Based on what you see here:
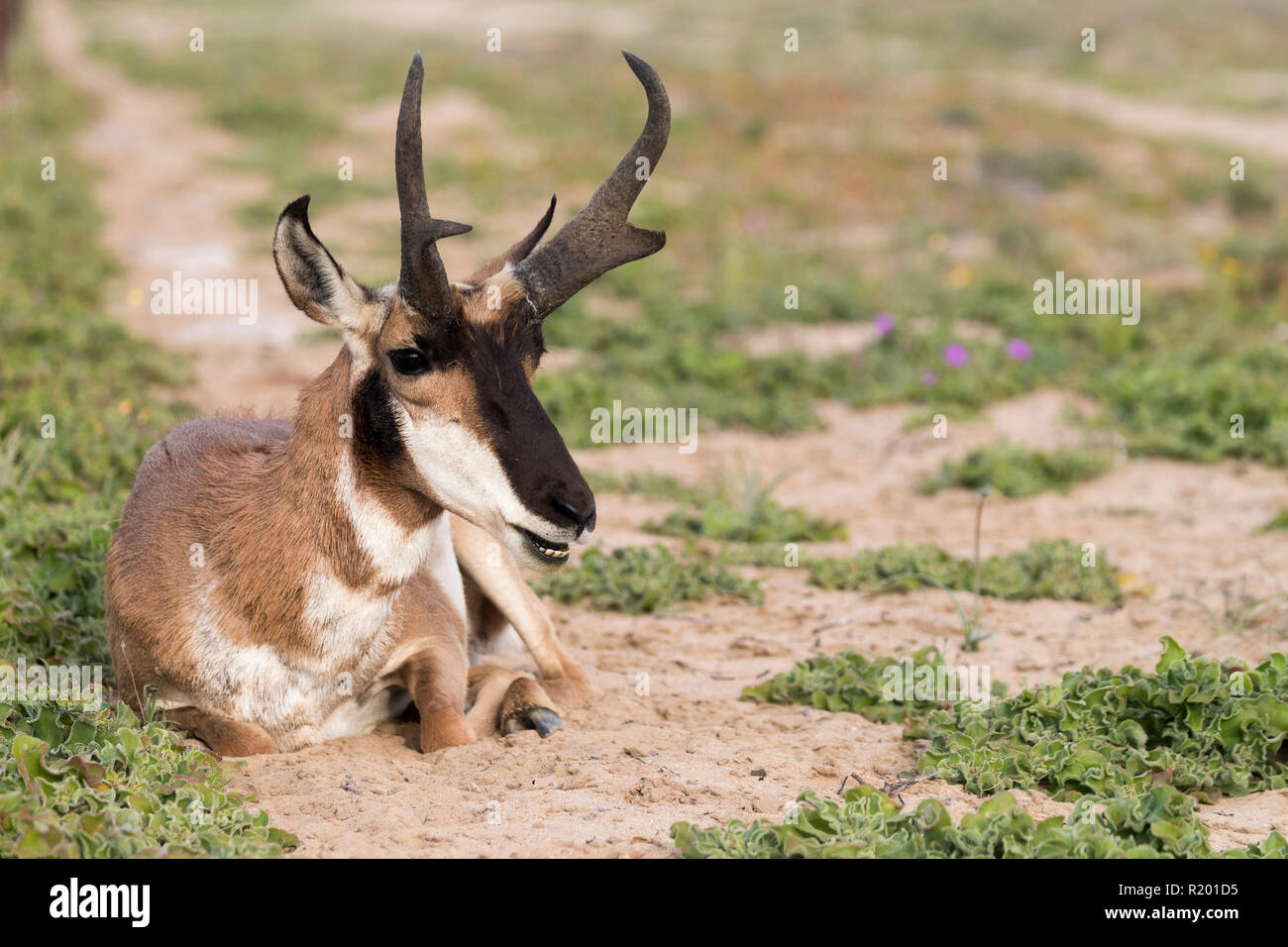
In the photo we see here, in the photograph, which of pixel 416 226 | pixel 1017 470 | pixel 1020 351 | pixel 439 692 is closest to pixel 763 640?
pixel 439 692

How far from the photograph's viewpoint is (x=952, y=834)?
368 cm

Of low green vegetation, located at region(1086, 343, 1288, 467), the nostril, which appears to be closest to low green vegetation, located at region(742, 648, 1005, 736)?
the nostril

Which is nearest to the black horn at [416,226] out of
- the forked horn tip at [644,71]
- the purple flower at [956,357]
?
the forked horn tip at [644,71]

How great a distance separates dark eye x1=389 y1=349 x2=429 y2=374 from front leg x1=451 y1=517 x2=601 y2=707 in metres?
1.51

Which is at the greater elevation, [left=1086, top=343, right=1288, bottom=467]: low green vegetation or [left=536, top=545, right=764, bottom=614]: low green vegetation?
[left=1086, top=343, right=1288, bottom=467]: low green vegetation

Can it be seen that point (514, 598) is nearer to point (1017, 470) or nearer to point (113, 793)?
point (113, 793)

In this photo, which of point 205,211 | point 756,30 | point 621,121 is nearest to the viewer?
point 205,211

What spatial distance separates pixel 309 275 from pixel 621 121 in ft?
59.6

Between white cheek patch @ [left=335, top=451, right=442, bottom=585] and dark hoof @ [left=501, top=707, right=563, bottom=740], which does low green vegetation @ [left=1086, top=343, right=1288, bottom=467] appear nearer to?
dark hoof @ [left=501, top=707, right=563, bottom=740]

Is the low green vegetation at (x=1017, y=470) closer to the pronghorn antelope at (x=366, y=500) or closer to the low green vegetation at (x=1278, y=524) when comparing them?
the low green vegetation at (x=1278, y=524)

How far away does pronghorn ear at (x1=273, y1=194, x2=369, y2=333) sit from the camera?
4.33 metres

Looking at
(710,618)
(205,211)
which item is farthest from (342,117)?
(710,618)
